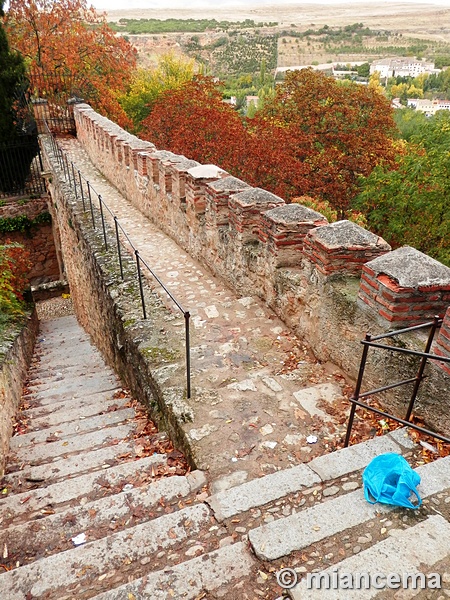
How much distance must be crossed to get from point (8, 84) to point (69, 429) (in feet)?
50.2

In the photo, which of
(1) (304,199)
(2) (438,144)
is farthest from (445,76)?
(1) (304,199)

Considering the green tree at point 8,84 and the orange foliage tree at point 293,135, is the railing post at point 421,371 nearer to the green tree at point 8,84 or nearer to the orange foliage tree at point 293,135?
the orange foliage tree at point 293,135

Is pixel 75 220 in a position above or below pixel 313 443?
below

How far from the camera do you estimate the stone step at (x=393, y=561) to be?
76.2 inches

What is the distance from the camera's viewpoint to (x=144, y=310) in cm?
514

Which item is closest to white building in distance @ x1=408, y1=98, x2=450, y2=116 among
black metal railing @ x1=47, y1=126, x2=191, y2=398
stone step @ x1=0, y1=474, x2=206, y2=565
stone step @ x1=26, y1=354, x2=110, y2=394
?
black metal railing @ x1=47, y1=126, x2=191, y2=398

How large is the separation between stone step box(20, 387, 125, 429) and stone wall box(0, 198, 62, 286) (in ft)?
38.6

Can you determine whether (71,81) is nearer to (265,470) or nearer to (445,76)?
(265,470)

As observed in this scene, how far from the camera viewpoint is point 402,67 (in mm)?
118938

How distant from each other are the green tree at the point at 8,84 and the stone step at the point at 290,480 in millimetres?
16465

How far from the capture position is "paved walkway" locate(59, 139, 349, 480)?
3234 mm

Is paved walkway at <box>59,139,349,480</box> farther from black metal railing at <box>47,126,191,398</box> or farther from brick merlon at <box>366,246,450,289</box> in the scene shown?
brick merlon at <box>366,246,450,289</box>

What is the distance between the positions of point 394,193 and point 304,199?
4.90m

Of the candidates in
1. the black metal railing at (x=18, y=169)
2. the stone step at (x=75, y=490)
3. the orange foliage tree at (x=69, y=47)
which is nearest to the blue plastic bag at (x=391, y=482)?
the stone step at (x=75, y=490)
